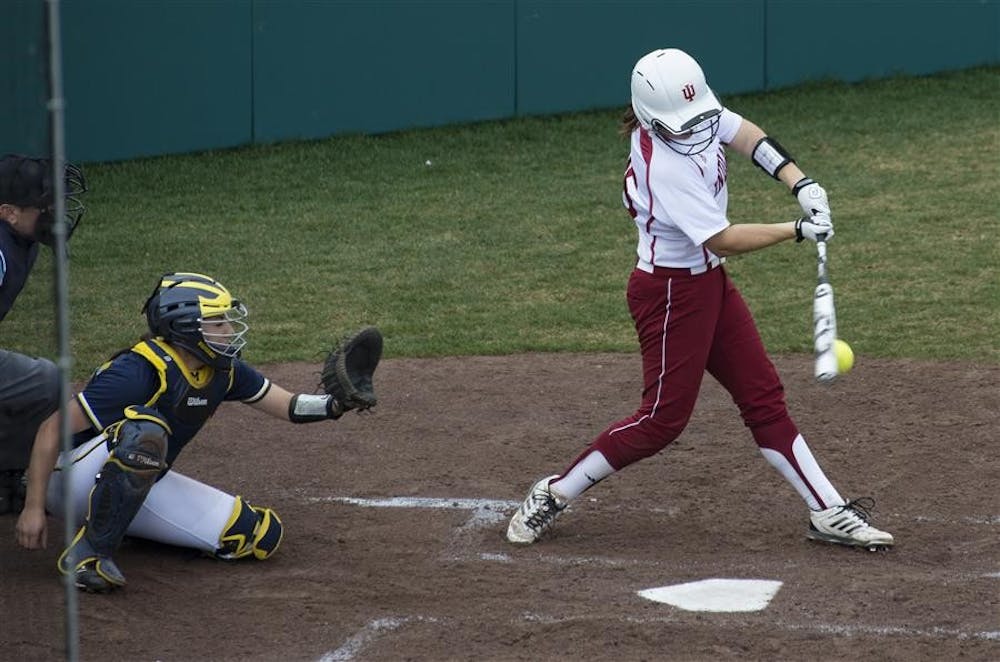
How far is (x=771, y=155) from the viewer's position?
19.3 ft

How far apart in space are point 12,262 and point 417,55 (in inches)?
324

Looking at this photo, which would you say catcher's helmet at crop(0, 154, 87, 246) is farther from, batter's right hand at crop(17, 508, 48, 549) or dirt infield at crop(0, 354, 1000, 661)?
dirt infield at crop(0, 354, 1000, 661)

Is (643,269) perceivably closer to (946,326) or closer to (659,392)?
(659,392)

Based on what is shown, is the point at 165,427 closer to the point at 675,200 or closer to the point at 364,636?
the point at 364,636

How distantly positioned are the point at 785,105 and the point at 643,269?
8677mm

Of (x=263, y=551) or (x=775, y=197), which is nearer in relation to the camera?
(x=263, y=551)

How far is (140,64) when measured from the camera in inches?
501

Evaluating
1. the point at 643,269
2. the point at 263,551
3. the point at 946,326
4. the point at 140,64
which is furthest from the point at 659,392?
the point at 140,64

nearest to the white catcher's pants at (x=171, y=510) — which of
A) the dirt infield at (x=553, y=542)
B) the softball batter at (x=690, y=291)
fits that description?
the dirt infield at (x=553, y=542)

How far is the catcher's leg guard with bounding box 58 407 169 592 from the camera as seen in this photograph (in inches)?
208

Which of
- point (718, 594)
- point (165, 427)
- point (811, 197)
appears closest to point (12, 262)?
point (165, 427)

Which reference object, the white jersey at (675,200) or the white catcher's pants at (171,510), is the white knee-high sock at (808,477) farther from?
the white catcher's pants at (171,510)

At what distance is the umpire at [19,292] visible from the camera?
552cm

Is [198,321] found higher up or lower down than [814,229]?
lower down
